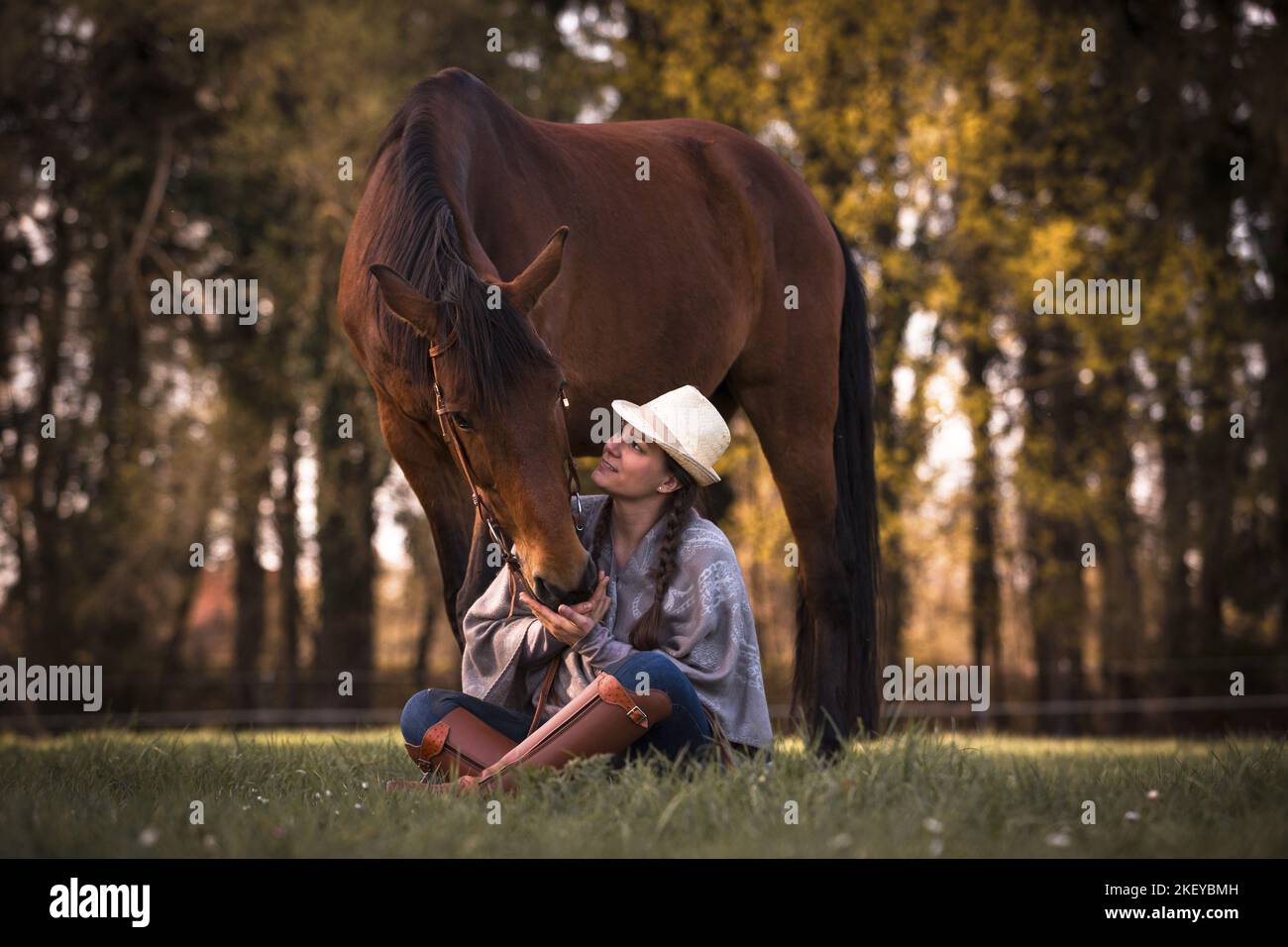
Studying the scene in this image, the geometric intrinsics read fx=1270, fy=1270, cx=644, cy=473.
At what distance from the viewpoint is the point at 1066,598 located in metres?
16.7

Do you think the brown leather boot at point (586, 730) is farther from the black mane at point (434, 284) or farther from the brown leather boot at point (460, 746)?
the black mane at point (434, 284)

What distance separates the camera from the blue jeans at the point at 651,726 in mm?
3666

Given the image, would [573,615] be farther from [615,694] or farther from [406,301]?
[406,301]

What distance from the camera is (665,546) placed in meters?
3.97

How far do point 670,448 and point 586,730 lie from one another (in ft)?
3.01

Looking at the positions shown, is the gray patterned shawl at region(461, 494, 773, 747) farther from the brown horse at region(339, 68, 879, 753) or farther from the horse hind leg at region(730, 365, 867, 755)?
the horse hind leg at region(730, 365, 867, 755)

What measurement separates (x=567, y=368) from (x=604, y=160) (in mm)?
1178

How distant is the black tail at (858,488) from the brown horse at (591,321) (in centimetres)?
1

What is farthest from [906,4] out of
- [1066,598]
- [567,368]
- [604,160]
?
[567,368]

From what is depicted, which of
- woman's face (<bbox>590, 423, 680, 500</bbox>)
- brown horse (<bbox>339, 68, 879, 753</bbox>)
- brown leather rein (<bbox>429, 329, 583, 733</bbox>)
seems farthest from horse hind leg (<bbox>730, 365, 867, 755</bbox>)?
brown leather rein (<bbox>429, 329, 583, 733</bbox>)

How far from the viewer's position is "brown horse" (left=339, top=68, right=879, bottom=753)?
3.68 metres

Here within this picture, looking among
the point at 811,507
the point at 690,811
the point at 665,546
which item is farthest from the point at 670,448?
the point at 811,507

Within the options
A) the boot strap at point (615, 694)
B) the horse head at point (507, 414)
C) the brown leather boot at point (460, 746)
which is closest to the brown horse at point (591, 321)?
the horse head at point (507, 414)
